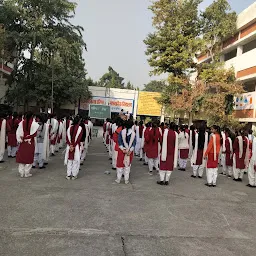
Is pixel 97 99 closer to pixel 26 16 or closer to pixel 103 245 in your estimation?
pixel 26 16

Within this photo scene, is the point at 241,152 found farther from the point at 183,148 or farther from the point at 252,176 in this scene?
the point at 183,148

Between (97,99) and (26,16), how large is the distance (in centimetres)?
1051

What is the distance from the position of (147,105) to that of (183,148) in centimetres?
2177

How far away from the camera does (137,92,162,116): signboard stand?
32688 millimetres

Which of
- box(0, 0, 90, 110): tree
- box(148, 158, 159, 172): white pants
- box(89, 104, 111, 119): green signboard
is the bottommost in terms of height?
box(148, 158, 159, 172): white pants

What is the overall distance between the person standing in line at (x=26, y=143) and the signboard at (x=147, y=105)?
82.3 ft

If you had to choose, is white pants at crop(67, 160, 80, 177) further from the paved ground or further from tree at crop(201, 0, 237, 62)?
tree at crop(201, 0, 237, 62)

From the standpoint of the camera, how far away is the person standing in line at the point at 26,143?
783 centimetres

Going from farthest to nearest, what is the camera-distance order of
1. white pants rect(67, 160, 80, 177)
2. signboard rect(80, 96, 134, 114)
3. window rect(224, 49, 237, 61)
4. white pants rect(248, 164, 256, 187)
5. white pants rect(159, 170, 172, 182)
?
signboard rect(80, 96, 134, 114), window rect(224, 49, 237, 61), white pants rect(248, 164, 256, 187), white pants rect(159, 170, 172, 182), white pants rect(67, 160, 80, 177)

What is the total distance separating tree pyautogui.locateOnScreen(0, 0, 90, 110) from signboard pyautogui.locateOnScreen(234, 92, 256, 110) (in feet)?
44.3

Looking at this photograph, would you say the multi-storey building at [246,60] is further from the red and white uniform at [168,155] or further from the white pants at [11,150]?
the white pants at [11,150]

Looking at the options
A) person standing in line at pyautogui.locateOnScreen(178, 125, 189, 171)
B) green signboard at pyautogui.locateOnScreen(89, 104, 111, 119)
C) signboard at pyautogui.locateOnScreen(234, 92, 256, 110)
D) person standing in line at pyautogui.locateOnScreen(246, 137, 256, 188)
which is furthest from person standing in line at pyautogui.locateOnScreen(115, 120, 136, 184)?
signboard at pyautogui.locateOnScreen(234, 92, 256, 110)

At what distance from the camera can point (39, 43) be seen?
2539 cm

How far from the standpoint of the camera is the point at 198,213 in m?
A: 5.72
